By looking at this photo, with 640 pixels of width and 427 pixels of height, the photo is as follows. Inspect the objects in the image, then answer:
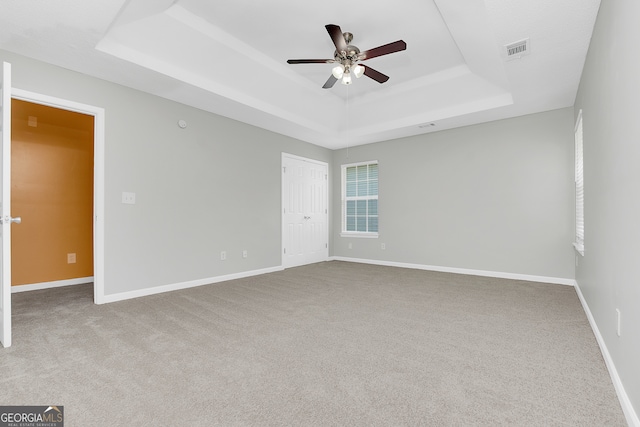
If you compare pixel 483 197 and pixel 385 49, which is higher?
pixel 385 49

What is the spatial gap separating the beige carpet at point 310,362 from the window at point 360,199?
2979mm

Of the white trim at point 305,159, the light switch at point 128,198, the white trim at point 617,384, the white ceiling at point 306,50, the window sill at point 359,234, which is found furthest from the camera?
the window sill at point 359,234

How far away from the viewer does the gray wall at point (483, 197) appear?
14.1 ft

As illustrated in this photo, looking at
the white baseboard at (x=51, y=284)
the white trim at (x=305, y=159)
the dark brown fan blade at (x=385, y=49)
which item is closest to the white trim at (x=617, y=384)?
the dark brown fan blade at (x=385, y=49)

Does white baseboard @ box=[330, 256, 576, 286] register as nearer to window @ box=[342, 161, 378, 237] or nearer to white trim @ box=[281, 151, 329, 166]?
window @ box=[342, 161, 378, 237]

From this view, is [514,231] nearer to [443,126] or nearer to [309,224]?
[443,126]

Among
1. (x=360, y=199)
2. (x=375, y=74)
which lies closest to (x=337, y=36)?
(x=375, y=74)

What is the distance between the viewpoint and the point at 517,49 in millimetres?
2834

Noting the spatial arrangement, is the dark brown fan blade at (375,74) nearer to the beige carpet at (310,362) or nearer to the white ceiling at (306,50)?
the white ceiling at (306,50)

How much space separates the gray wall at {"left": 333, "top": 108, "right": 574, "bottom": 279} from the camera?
429 cm

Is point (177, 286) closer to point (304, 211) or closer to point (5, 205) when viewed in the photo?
point (5, 205)

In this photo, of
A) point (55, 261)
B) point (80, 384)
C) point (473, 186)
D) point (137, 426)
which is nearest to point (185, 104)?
point (55, 261)

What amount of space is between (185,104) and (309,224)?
10.5 ft

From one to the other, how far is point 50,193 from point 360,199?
5260 mm
